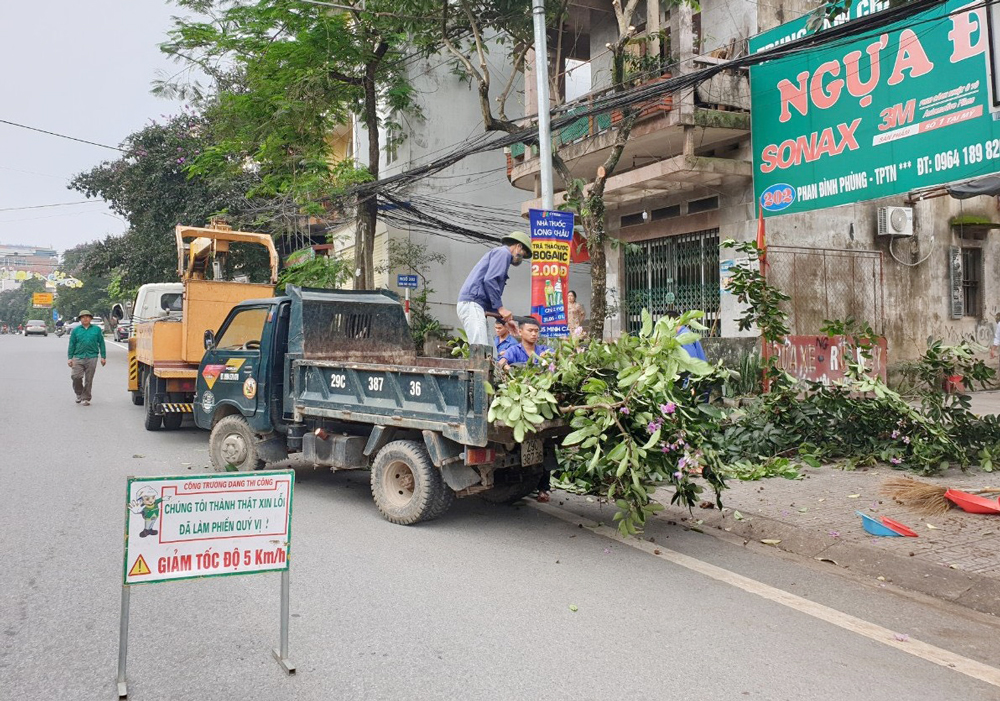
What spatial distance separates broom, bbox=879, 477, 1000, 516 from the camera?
21.3 ft

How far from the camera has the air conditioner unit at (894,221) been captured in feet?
47.9

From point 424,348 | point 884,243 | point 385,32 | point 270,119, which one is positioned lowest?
point 424,348

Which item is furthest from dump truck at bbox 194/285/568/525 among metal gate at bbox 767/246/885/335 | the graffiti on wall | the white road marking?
metal gate at bbox 767/246/885/335

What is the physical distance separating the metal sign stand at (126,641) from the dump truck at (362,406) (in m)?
2.25

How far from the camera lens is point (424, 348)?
2156 cm

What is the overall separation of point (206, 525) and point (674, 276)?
14.2m

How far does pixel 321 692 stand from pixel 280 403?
187 inches

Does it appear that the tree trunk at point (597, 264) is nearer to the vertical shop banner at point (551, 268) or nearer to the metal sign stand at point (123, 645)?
the vertical shop banner at point (551, 268)

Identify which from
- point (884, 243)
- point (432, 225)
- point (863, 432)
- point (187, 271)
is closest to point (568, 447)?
point (863, 432)

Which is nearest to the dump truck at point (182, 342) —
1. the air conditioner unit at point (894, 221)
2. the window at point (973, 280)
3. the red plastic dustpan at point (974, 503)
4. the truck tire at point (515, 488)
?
the truck tire at point (515, 488)

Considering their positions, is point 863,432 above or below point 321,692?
above

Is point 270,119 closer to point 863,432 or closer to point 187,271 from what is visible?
point 187,271

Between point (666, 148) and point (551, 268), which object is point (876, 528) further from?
point (666, 148)

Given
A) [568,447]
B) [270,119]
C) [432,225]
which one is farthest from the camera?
[432,225]
